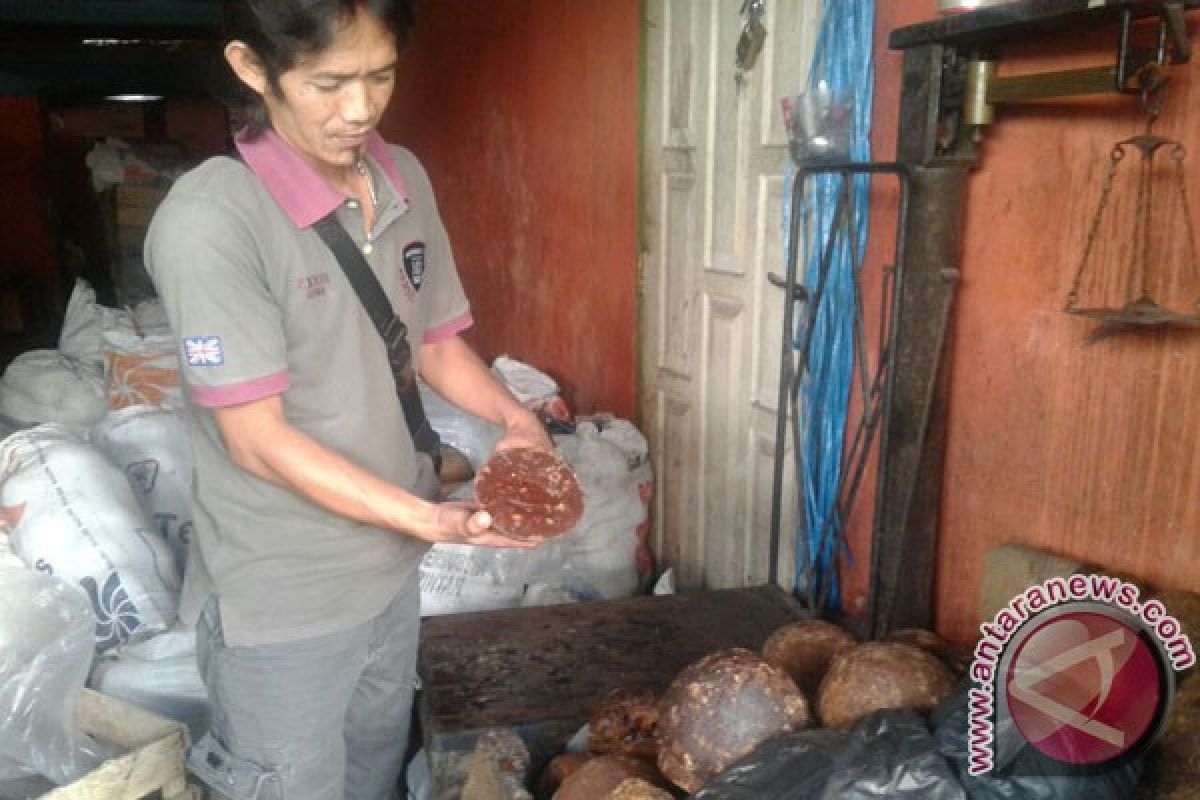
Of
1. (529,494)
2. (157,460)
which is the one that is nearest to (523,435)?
(529,494)

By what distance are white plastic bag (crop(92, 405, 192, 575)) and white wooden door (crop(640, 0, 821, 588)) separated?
1728 millimetres

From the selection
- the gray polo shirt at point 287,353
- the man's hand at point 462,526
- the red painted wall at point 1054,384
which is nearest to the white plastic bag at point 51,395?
the gray polo shirt at point 287,353

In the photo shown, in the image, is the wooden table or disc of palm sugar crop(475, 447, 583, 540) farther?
the wooden table

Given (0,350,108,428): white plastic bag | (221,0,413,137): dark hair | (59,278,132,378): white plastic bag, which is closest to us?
(221,0,413,137): dark hair

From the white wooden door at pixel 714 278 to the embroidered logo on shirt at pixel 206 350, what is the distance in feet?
5.77

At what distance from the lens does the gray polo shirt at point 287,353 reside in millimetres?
1636

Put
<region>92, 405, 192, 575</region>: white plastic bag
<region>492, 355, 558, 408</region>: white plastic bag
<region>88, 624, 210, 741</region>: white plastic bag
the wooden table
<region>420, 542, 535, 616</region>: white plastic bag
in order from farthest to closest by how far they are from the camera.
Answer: <region>492, 355, 558, 408</region>: white plastic bag → <region>92, 405, 192, 575</region>: white plastic bag → <region>420, 542, 535, 616</region>: white plastic bag → <region>88, 624, 210, 741</region>: white plastic bag → the wooden table

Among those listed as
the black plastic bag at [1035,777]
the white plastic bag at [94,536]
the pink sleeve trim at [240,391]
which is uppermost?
the pink sleeve trim at [240,391]

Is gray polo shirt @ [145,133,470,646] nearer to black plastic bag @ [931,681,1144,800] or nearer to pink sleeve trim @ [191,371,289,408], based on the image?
pink sleeve trim @ [191,371,289,408]

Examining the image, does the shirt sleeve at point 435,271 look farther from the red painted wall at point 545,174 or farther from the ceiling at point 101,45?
the ceiling at point 101,45

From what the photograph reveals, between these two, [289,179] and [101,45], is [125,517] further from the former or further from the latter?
[101,45]

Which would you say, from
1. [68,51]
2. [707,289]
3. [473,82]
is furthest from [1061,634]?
[68,51]

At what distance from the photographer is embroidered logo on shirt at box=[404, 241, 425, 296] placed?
196 cm

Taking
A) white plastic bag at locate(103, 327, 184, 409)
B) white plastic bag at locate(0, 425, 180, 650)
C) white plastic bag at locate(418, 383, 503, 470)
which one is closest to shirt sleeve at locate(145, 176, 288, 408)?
white plastic bag at locate(0, 425, 180, 650)
